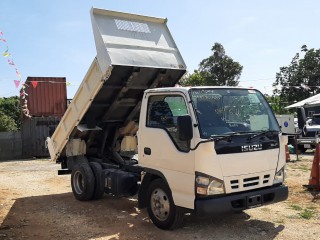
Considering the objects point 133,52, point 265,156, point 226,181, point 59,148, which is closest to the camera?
point 226,181

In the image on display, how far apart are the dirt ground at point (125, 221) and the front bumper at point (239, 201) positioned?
55cm

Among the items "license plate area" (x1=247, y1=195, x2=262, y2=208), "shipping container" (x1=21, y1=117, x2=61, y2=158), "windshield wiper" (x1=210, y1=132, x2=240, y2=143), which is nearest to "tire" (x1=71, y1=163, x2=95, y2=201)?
"windshield wiper" (x1=210, y1=132, x2=240, y2=143)

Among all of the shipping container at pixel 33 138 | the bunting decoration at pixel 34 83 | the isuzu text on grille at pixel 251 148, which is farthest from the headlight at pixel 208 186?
the shipping container at pixel 33 138

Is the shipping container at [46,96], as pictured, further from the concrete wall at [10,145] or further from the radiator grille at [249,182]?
the radiator grille at [249,182]

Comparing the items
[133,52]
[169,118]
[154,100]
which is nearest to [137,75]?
[133,52]

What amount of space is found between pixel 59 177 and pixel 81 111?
206 inches

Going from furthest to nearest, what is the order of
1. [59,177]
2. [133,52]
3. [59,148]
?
[59,177] < [59,148] < [133,52]

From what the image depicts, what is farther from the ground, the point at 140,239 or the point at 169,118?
the point at 169,118

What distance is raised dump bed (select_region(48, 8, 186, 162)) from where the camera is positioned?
7281 mm

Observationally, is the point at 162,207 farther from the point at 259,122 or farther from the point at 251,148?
the point at 259,122

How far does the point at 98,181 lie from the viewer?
824 cm

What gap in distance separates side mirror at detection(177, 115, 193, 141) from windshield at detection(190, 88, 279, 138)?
0.66ft

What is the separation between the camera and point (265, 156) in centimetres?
576

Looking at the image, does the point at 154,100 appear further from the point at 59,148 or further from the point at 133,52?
the point at 59,148
